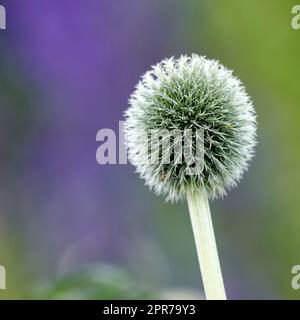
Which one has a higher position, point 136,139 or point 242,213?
point 136,139

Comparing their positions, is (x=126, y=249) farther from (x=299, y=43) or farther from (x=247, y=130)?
(x=299, y=43)

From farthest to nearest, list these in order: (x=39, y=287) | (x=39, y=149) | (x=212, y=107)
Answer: (x=39, y=149)
(x=39, y=287)
(x=212, y=107)

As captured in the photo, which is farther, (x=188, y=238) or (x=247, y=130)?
(x=188, y=238)

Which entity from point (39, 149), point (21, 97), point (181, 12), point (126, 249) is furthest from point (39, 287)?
point (181, 12)

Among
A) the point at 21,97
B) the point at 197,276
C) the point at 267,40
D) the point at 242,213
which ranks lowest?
the point at 197,276
